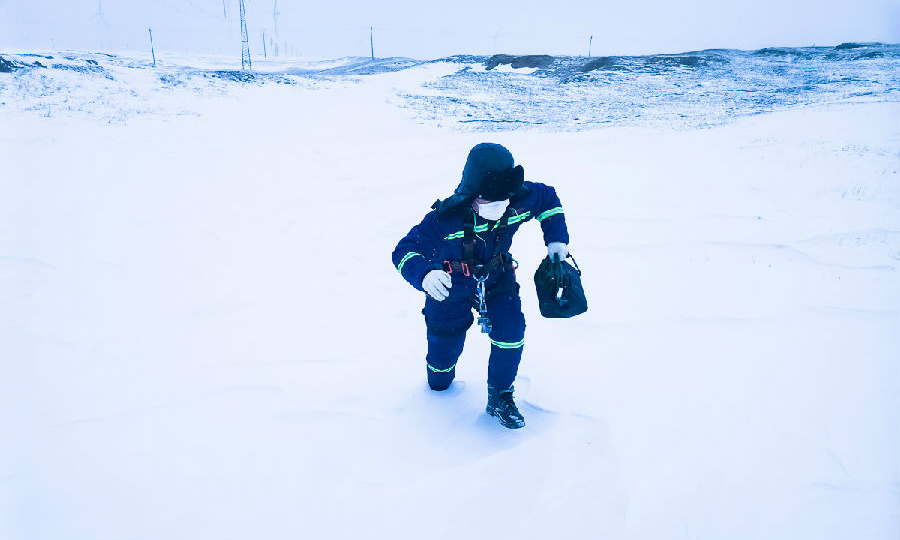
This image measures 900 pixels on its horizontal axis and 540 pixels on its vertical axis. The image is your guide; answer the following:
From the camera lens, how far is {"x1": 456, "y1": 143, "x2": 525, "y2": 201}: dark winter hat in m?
1.98

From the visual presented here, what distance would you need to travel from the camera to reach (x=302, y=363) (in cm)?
289

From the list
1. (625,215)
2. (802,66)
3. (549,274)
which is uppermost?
(802,66)

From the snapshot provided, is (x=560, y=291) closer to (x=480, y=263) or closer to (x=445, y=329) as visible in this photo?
(x=480, y=263)

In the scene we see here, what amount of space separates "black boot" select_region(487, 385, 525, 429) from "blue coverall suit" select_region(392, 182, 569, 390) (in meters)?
0.04

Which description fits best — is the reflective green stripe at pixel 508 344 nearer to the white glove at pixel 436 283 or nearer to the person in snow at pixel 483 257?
the person in snow at pixel 483 257

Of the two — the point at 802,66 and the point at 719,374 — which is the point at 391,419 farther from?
the point at 802,66

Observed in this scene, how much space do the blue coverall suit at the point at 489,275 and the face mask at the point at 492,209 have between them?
83 mm

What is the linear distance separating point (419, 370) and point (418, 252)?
101cm

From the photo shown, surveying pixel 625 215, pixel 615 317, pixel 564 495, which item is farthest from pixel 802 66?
pixel 564 495

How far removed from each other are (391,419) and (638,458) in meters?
1.18

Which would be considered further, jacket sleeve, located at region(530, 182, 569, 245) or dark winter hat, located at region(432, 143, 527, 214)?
jacket sleeve, located at region(530, 182, 569, 245)

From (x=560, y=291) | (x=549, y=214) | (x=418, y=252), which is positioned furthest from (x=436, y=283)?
(x=549, y=214)

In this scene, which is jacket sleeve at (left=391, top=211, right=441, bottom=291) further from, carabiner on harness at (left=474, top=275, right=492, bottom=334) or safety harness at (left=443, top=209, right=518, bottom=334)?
carabiner on harness at (left=474, top=275, right=492, bottom=334)

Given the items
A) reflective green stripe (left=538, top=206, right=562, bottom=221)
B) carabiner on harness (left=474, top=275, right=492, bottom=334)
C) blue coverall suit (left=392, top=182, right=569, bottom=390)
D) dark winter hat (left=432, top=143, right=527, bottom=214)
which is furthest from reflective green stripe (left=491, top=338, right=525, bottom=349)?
dark winter hat (left=432, top=143, right=527, bottom=214)
